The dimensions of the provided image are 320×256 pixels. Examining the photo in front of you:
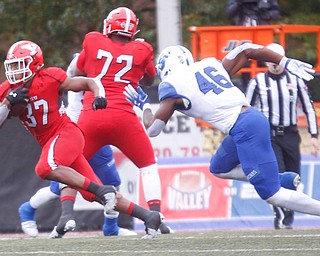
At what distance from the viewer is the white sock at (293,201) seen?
873cm

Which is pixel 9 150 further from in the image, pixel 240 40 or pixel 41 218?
pixel 240 40

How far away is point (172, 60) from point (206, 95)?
0.41m

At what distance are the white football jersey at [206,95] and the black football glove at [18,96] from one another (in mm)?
954

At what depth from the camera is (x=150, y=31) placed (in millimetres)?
16719

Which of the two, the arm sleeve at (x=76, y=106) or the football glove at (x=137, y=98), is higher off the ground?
the football glove at (x=137, y=98)

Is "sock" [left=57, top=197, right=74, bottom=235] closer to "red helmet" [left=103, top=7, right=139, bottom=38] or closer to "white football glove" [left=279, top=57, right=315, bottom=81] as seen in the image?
"red helmet" [left=103, top=7, right=139, bottom=38]

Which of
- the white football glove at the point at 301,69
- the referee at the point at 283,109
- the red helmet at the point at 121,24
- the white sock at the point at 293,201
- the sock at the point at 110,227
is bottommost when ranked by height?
the sock at the point at 110,227

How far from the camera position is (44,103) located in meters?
9.04

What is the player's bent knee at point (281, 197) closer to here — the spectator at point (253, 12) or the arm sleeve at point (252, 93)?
the arm sleeve at point (252, 93)

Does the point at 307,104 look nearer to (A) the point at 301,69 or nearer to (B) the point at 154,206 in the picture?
(B) the point at 154,206

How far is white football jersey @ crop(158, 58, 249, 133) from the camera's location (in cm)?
889

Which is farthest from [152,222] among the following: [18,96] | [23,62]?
[23,62]

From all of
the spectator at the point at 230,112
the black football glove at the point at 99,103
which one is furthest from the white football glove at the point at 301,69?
the black football glove at the point at 99,103

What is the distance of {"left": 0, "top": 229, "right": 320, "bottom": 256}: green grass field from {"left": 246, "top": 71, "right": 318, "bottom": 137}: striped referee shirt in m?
1.77
